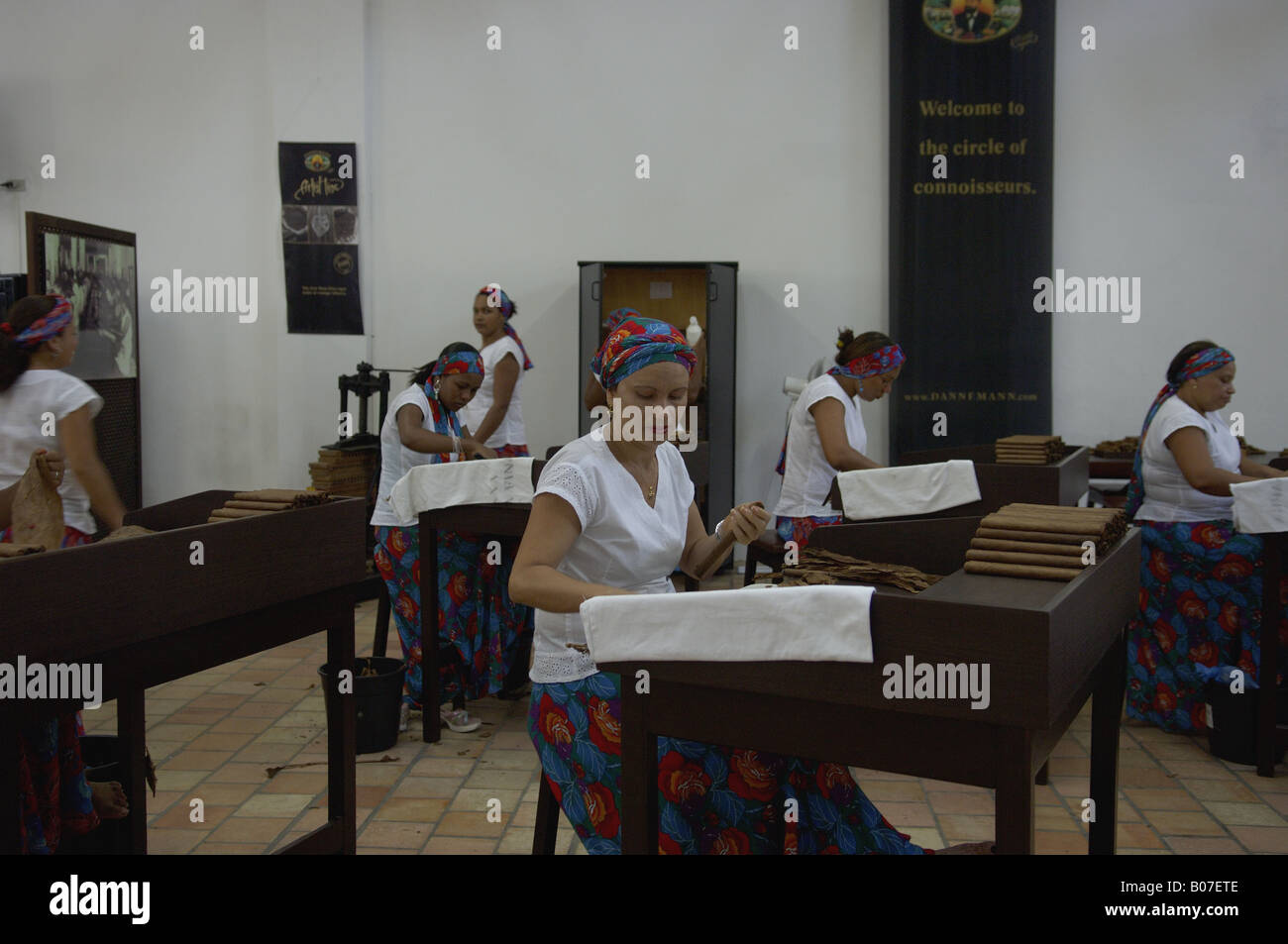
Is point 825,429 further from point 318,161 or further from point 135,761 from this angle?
point 318,161

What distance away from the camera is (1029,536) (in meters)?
1.85

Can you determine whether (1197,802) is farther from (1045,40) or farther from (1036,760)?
(1045,40)

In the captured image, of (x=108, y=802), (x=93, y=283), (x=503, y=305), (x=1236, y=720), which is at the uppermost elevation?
(x=93, y=283)

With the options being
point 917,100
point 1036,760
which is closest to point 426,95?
point 917,100

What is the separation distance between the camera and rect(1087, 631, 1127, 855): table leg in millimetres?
2199

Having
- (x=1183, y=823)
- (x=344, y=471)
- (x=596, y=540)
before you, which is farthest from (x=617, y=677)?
(x=344, y=471)

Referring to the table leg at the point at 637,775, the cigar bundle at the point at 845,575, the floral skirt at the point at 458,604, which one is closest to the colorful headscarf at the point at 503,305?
the floral skirt at the point at 458,604

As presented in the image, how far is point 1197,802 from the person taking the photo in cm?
333

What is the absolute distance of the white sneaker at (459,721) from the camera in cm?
399

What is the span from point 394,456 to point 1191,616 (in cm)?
302

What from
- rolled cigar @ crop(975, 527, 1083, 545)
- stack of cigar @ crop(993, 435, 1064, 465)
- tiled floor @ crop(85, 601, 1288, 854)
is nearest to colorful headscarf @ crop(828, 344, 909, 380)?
stack of cigar @ crop(993, 435, 1064, 465)

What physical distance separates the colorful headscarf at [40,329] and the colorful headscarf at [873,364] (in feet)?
9.05

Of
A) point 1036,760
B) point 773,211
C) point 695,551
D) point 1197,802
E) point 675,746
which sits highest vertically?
point 773,211

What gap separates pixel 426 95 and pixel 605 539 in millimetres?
5576
